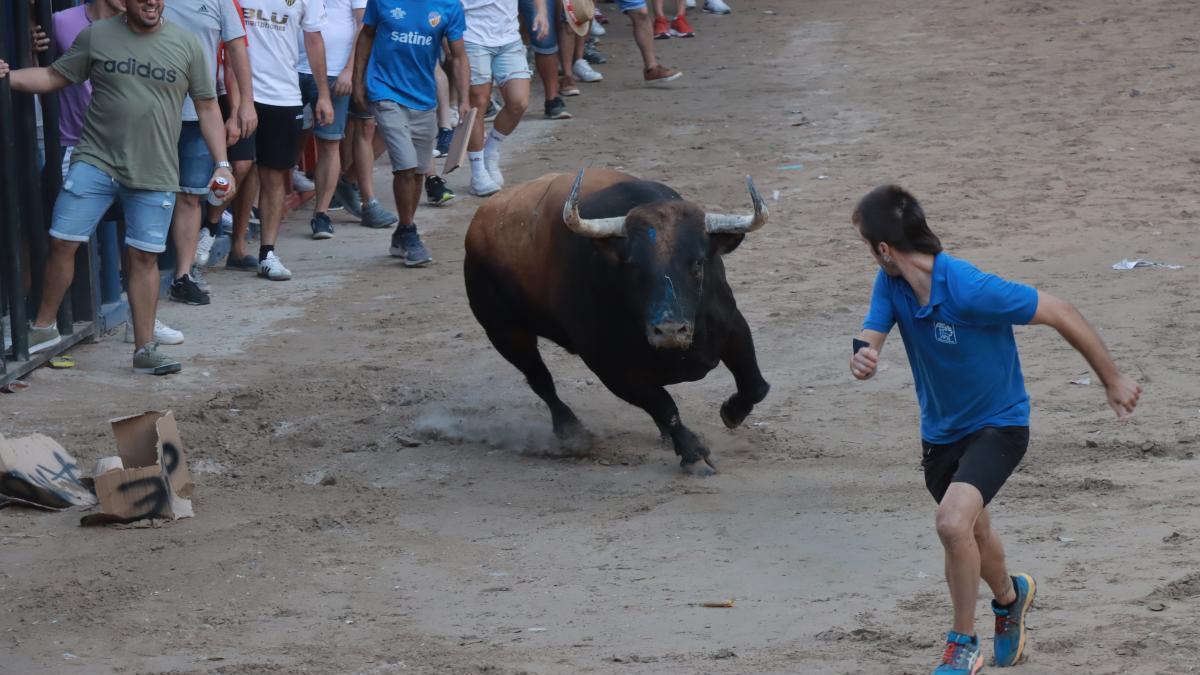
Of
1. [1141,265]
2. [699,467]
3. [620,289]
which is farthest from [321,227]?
[1141,265]

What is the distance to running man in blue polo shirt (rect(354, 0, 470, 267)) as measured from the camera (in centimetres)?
1195

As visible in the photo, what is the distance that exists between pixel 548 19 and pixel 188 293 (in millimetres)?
5880

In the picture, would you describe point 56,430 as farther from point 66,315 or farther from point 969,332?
point 969,332

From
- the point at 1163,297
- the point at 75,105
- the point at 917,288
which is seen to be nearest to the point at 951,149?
the point at 1163,297

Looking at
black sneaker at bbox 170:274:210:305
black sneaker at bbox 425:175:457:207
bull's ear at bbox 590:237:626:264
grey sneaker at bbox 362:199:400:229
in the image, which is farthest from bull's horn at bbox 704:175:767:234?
black sneaker at bbox 425:175:457:207

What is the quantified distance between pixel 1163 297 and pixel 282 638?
6.32 metres

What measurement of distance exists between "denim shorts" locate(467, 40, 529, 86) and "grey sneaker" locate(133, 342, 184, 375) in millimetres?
5155

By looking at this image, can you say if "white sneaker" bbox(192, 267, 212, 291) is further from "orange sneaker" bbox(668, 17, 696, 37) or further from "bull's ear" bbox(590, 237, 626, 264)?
"orange sneaker" bbox(668, 17, 696, 37)

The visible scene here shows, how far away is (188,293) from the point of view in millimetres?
10914

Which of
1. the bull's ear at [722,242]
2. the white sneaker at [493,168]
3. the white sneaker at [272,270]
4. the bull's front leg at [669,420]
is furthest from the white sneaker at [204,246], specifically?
the bull's ear at [722,242]

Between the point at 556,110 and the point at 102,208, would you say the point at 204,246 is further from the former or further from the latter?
the point at 556,110

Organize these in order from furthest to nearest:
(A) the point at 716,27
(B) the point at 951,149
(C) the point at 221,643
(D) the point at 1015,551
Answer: (A) the point at 716,27
(B) the point at 951,149
(D) the point at 1015,551
(C) the point at 221,643

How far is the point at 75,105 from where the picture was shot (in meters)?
9.44

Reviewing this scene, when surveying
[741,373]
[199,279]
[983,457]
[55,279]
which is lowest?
[199,279]
